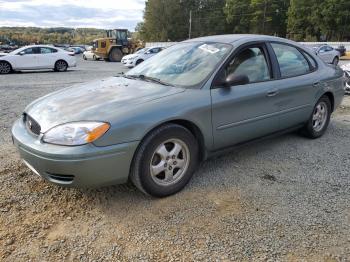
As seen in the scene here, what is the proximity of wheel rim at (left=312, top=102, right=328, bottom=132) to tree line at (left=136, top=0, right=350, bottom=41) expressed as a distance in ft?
196

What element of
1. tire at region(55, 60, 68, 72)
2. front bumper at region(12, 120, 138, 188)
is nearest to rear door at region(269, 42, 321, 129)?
front bumper at region(12, 120, 138, 188)

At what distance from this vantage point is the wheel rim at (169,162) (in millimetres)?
3195

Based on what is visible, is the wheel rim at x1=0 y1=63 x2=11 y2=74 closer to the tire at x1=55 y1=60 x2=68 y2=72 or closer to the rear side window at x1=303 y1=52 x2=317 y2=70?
the tire at x1=55 y1=60 x2=68 y2=72

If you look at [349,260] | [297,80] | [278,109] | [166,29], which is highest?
[166,29]

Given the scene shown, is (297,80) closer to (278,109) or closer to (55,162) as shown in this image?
(278,109)

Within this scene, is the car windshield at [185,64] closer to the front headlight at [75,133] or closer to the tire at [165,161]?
the tire at [165,161]

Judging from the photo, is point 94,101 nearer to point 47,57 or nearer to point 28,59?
point 28,59

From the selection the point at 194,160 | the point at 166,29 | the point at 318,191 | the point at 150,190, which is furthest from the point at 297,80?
the point at 166,29

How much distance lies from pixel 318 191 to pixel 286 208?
54 centimetres

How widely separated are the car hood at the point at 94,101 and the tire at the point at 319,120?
94.2 inches

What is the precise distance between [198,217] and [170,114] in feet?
3.04

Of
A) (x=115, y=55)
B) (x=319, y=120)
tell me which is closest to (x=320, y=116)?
(x=319, y=120)

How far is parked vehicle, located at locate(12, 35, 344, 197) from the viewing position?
284 cm

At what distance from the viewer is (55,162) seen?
108 inches
